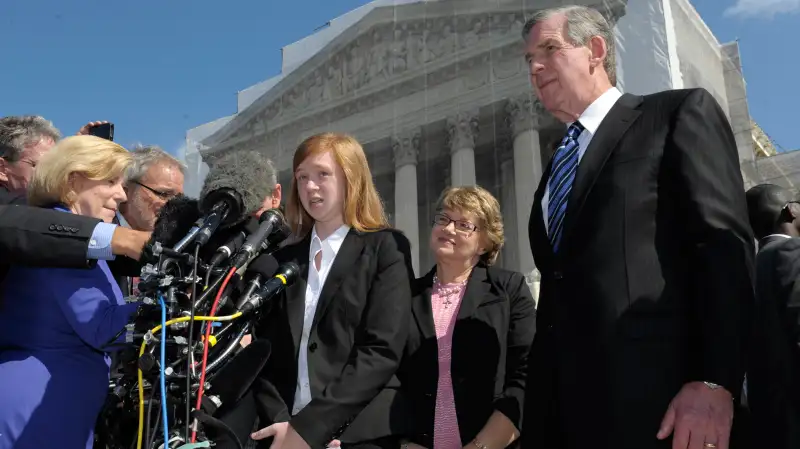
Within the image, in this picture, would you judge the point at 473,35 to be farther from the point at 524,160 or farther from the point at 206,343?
the point at 206,343

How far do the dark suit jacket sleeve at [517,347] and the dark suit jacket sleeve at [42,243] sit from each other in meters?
1.50

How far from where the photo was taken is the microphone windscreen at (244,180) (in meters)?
1.80

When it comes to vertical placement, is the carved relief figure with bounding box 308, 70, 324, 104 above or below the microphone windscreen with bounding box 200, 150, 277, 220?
above

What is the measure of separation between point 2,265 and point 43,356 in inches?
12.2

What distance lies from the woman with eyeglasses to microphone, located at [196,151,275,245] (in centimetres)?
88

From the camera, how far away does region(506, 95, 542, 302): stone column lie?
1281 centimetres

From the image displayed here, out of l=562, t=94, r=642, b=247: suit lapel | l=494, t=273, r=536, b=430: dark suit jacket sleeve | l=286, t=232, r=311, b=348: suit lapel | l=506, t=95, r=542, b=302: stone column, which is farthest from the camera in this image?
l=506, t=95, r=542, b=302: stone column

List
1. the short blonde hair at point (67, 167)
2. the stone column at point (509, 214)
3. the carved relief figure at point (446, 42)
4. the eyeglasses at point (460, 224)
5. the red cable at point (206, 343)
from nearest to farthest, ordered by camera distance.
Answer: the red cable at point (206, 343)
the short blonde hair at point (67, 167)
the eyeglasses at point (460, 224)
the stone column at point (509, 214)
the carved relief figure at point (446, 42)

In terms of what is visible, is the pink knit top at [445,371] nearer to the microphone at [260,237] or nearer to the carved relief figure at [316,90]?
the microphone at [260,237]

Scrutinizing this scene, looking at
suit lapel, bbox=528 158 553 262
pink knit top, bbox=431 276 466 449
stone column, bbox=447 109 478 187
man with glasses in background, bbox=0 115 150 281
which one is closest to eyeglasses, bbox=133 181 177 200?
man with glasses in background, bbox=0 115 150 281

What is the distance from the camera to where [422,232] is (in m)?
16.0

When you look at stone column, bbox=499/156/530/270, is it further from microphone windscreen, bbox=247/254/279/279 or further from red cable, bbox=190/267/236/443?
red cable, bbox=190/267/236/443

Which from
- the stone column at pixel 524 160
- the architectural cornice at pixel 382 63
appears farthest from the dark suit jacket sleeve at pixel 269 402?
the architectural cornice at pixel 382 63

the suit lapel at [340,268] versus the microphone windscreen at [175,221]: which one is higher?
the microphone windscreen at [175,221]
